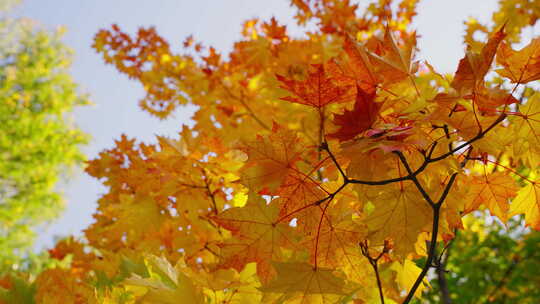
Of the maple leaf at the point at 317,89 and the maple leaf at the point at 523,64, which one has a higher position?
the maple leaf at the point at 523,64

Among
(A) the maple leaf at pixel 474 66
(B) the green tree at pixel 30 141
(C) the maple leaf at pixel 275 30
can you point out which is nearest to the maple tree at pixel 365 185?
(A) the maple leaf at pixel 474 66

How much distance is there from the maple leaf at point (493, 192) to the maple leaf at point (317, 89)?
480 millimetres

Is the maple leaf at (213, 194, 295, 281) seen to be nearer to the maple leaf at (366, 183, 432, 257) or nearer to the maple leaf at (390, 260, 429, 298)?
the maple leaf at (366, 183, 432, 257)

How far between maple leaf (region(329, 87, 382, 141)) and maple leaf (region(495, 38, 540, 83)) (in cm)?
31

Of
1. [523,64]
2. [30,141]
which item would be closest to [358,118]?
[523,64]

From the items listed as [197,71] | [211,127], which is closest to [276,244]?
[211,127]

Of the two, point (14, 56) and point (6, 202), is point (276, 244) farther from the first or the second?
point (14, 56)

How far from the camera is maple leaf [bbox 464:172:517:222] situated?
1083mm

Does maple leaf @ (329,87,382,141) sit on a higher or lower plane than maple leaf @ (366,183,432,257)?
higher

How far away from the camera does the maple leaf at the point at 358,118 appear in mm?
788

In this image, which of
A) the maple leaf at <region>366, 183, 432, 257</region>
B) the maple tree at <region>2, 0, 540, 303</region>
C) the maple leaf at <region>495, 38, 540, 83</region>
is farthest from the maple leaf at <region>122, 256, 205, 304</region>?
the maple leaf at <region>495, 38, 540, 83</region>

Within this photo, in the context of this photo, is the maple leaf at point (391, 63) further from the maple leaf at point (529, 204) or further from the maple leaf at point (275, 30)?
the maple leaf at point (275, 30)

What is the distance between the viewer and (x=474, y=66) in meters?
0.77

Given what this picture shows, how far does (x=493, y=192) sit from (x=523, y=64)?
1.35 ft
